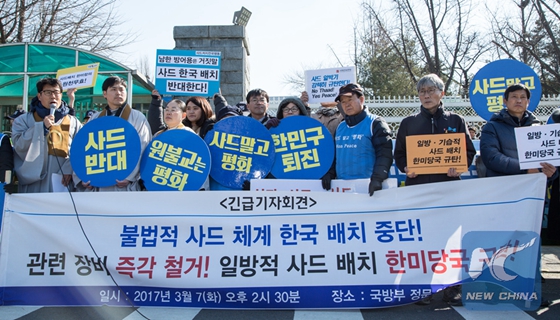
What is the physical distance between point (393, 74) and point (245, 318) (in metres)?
Answer: 22.8

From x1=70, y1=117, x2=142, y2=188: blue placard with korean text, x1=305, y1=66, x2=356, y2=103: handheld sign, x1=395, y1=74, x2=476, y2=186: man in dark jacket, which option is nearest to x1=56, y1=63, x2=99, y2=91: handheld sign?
x1=70, y1=117, x2=142, y2=188: blue placard with korean text

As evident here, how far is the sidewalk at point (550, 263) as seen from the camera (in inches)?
194

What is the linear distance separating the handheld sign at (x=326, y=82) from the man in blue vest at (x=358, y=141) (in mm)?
1527

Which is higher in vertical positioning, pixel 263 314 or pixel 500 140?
pixel 500 140

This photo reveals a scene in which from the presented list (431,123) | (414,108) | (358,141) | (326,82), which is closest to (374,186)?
(358,141)

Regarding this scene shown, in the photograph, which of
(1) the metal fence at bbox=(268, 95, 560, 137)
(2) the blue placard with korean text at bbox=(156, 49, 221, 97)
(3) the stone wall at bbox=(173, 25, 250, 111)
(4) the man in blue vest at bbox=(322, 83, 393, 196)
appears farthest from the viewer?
(1) the metal fence at bbox=(268, 95, 560, 137)

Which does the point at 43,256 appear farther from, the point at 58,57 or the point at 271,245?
the point at 58,57

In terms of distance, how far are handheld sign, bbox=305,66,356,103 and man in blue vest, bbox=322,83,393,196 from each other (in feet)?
5.01

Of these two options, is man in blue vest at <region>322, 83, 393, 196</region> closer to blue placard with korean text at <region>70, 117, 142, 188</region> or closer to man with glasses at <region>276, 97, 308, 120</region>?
man with glasses at <region>276, 97, 308, 120</region>

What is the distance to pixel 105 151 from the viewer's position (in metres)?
4.23

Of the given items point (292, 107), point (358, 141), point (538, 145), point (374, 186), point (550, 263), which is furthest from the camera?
point (550, 263)

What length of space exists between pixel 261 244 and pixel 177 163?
1166 millimetres

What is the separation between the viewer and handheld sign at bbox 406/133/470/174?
12.7ft

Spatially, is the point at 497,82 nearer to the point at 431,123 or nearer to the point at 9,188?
the point at 431,123
